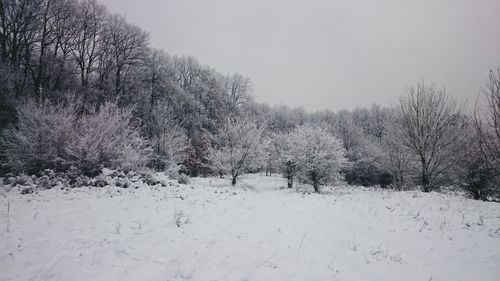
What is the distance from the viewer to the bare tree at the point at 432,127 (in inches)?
675

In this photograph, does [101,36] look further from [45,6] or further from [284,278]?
[284,278]

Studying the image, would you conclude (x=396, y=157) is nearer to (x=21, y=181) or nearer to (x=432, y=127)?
(x=432, y=127)

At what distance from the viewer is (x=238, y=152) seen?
21.4 metres

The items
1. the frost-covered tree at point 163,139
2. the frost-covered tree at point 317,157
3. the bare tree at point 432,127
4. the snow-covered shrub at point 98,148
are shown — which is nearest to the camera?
the snow-covered shrub at point 98,148

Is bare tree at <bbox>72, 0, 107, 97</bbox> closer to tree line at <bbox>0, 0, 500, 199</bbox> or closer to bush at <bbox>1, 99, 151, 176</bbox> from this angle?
tree line at <bbox>0, 0, 500, 199</bbox>

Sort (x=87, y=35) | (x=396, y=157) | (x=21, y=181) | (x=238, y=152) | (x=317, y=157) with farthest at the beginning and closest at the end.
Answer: (x=87, y=35) < (x=396, y=157) < (x=238, y=152) < (x=317, y=157) < (x=21, y=181)

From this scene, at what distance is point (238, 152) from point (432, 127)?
1425 cm

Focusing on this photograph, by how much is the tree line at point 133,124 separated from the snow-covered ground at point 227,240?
10.2 ft

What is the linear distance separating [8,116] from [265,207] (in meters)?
19.2

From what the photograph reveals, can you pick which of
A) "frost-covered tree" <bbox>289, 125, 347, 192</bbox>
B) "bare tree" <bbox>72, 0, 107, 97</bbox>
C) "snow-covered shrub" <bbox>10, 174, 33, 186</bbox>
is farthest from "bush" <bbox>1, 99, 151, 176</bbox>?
"frost-covered tree" <bbox>289, 125, 347, 192</bbox>

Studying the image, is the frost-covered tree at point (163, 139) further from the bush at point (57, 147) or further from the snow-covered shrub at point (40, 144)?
the snow-covered shrub at point (40, 144)

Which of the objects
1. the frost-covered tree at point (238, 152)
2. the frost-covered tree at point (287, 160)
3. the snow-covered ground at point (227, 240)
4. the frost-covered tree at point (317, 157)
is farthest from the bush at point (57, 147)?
the frost-covered tree at point (287, 160)

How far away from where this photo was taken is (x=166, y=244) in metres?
6.36

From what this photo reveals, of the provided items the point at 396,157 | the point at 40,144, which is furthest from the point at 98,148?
the point at 396,157
